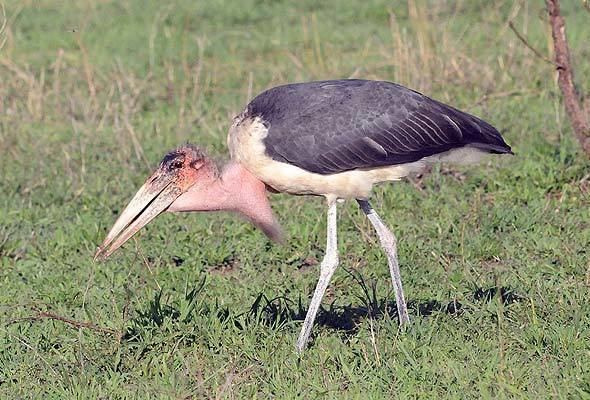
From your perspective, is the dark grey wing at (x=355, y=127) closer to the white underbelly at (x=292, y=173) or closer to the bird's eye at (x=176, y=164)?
the white underbelly at (x=292, y=173)

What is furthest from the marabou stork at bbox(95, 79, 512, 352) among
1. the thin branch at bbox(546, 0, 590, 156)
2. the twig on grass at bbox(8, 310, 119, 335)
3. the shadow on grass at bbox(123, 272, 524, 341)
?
the thin branch at bbox(546, 0, 590, 156)

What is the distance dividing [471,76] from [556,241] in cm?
298

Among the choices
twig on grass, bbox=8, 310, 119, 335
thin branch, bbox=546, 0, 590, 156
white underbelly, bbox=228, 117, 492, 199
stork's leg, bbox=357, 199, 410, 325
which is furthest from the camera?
thin branch, bbox=546, 0, 590, 156

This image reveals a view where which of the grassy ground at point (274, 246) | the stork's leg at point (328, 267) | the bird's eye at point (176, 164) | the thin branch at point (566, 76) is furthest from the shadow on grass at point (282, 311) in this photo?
the thin branch at point (566, 76)

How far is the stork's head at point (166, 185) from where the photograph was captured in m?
5.27

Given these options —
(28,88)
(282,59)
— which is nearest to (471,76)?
(282,59)

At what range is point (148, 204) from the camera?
Result: 5305mm

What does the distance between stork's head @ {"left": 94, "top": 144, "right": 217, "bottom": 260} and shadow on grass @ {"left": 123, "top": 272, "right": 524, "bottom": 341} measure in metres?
0.36

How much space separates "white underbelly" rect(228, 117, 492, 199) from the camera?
523 cm

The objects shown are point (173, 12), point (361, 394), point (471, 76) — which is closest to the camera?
point (361, 394)

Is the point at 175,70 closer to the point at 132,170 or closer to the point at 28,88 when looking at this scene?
the point at 28,88

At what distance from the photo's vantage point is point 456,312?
Result: 5363mm

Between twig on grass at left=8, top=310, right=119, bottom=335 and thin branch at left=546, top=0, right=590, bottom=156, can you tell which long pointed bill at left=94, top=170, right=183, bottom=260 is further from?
thin branch at left=546, top=0, right=590, bottom=156

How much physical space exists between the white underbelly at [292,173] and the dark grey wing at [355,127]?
0.03 m
